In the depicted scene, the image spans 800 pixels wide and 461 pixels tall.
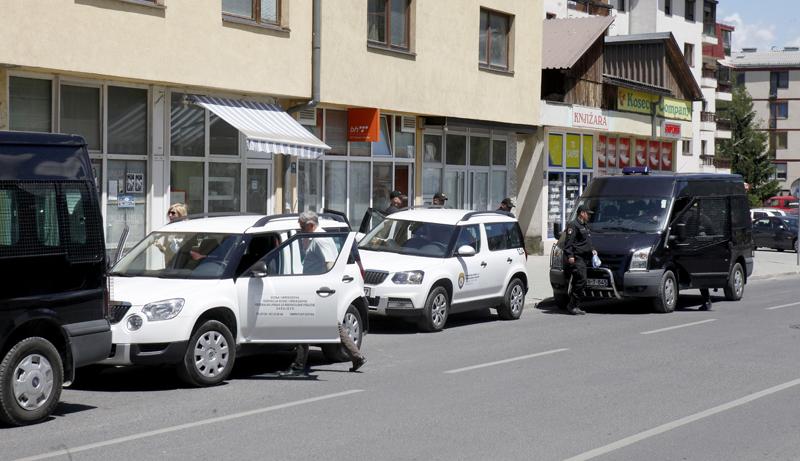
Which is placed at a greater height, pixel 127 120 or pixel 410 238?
pixel 127 120

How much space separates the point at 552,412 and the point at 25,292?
14.7 feet

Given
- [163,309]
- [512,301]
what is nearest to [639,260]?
[512,301]

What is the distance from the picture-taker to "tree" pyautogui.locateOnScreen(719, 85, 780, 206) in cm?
8825

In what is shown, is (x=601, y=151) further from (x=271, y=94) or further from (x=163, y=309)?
(x=163, y=309)

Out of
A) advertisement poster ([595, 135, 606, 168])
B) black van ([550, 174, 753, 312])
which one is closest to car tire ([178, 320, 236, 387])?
black van ([550, 174, 753, 312])

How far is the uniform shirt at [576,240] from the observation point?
18.8 meters

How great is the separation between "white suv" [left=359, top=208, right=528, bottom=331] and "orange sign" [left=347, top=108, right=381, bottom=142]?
22.3 feet

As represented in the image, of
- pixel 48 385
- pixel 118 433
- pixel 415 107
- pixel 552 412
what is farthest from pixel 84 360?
pixel 415 107

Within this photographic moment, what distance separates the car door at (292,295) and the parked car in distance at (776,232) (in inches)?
1306

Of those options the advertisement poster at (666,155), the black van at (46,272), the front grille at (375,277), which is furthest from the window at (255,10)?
the advertisement poster at (666,155)

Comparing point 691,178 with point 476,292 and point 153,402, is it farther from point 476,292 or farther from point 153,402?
point 153,402

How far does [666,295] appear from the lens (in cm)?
1950

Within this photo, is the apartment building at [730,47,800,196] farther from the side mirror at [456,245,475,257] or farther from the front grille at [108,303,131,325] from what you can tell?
the front grille at [108,303,131,325]

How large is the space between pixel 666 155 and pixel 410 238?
1074 inches
